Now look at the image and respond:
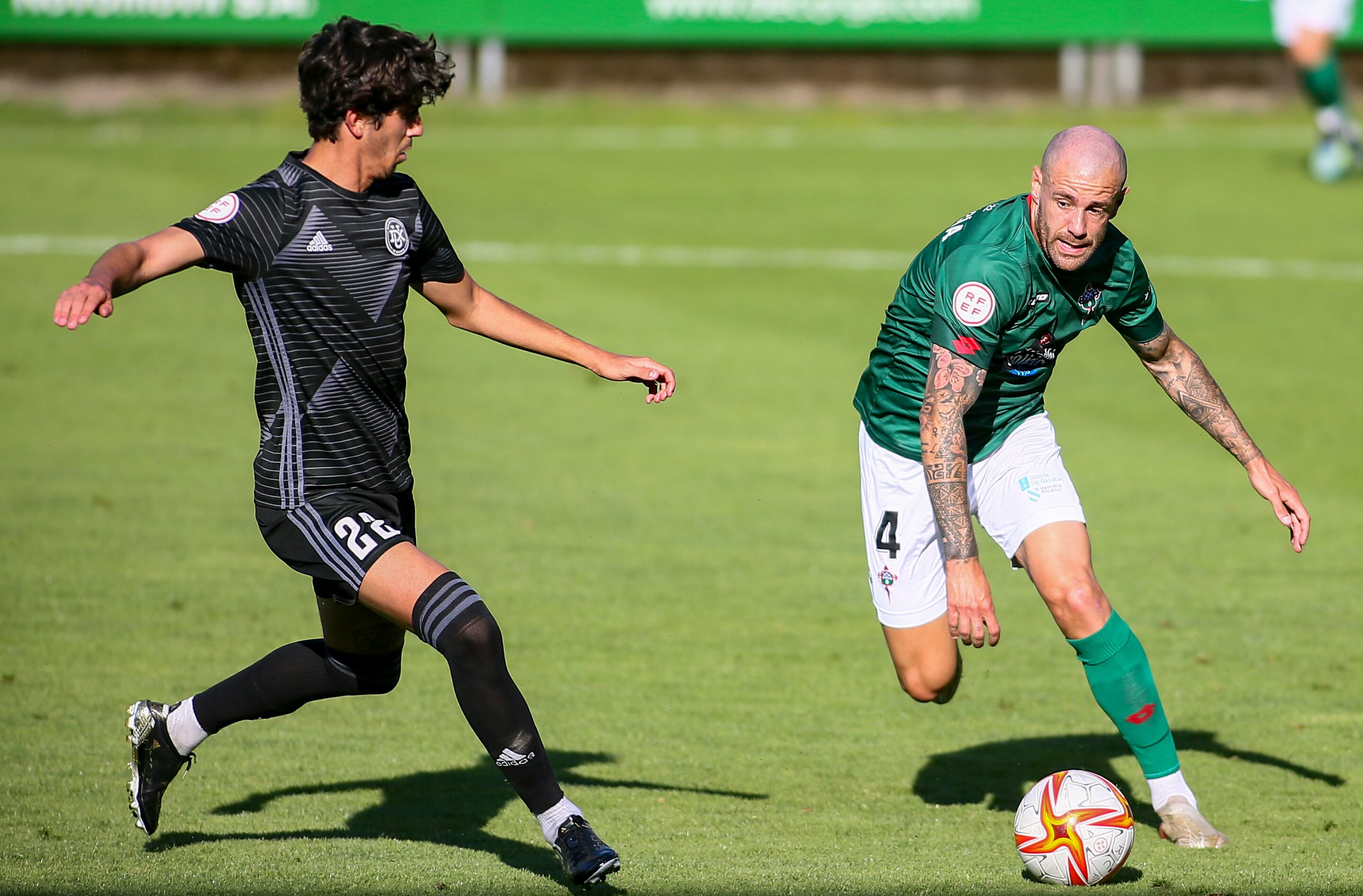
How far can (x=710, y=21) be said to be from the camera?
27.7 meters

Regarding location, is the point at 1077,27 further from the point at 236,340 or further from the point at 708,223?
the point at 236,340

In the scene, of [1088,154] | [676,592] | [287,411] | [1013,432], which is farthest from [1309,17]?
[287,411]

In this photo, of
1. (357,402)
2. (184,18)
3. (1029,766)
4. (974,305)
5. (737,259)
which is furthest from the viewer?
(184,18)

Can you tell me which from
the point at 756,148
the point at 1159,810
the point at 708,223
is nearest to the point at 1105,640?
the point at 1159,810

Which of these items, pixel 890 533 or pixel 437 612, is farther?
pixel 890 533

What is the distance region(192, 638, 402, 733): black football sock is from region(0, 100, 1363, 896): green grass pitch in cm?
43

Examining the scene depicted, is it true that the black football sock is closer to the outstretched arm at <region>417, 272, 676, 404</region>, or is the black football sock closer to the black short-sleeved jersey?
the black short-sleeved jersey

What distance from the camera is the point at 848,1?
27484 millimetres

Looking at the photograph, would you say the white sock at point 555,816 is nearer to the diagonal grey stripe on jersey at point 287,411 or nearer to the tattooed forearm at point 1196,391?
the diagonal grey stripe on jersey at point 287,411

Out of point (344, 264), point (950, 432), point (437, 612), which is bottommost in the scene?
point (437, 612)

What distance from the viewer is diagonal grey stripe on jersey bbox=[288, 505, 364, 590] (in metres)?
4.86

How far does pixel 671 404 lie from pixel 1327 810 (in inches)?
313

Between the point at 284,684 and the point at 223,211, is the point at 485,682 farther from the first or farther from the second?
the point at 223,211

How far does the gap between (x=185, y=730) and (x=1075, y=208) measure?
10.8 ft
